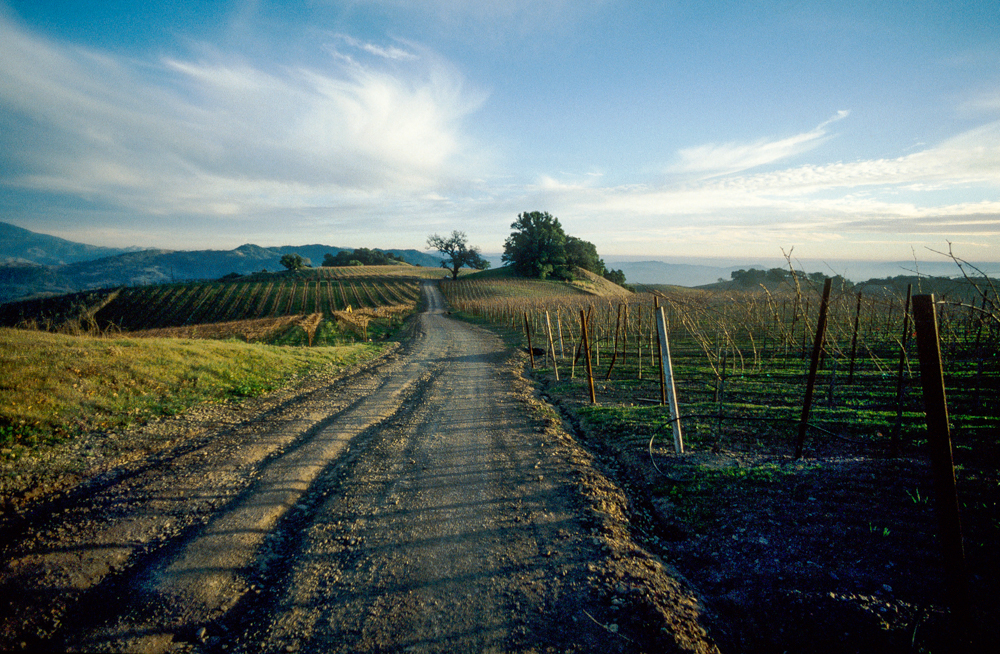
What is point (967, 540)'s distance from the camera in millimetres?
3932

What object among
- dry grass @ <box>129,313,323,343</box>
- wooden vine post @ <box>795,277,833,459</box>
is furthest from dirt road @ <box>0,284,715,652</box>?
dry grass @ <box>129,313,323,343</box>

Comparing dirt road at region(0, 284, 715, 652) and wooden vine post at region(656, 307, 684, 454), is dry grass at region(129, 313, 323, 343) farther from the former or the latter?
wooden vine post at region(656, 307, 684, 454)

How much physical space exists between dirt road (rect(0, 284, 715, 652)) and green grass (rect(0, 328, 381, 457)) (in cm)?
173

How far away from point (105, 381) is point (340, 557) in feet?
26.4

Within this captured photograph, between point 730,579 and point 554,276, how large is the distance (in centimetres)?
7373

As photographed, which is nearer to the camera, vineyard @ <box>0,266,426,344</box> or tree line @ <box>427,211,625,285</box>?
vineyard @ <box>0,266,426,344</box>

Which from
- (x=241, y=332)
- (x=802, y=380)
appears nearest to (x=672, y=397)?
(x=802, y=380)

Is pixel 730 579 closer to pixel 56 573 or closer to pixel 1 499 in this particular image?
pixel 56 573

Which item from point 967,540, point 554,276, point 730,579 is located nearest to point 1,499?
point 730,579

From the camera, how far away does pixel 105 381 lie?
8305 millimetres

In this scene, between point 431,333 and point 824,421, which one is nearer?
point 824,421

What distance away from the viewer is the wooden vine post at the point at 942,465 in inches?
119

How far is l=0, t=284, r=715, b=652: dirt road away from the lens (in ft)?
10.6

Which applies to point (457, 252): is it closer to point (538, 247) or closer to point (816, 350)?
point (538, 247)
